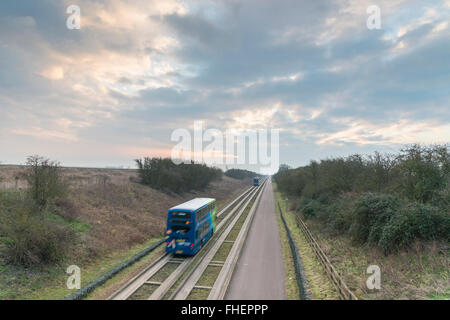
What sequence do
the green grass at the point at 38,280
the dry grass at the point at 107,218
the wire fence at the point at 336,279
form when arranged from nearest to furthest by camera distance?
the wire fence at the point at 336,279 < the green grass at the point at 38,280 < the dry grass at the point at 107,218

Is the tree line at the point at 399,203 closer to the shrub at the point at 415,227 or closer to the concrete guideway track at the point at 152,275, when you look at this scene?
the shrub at the point at 415,227

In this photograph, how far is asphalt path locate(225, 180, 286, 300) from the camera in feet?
37.3

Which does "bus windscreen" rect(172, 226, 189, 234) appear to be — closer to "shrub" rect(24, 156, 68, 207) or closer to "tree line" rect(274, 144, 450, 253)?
"shrub" rect(24, 156, 68, 207)

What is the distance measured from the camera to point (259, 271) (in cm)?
1421

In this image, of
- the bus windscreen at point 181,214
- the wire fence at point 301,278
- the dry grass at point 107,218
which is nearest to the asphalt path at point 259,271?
the wire fence at point 301,278

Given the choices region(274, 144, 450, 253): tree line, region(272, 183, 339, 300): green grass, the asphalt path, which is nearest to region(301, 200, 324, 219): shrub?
region(274, 144, 450, 253): tree line

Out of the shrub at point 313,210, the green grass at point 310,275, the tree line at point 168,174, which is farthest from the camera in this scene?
the tree line at point 168,174

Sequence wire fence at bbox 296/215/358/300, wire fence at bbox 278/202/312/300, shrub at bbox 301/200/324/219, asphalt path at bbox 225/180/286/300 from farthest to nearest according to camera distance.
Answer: shrub at bbox 301/200/324/219 < asphalt path at bbox 225/180/286/300 < wire fence at bbox 278/202/312/300 < wire fence at bbox 296/215/358/300

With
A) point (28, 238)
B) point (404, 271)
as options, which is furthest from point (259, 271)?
point (28, 238)

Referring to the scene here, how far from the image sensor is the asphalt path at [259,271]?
1138cm
